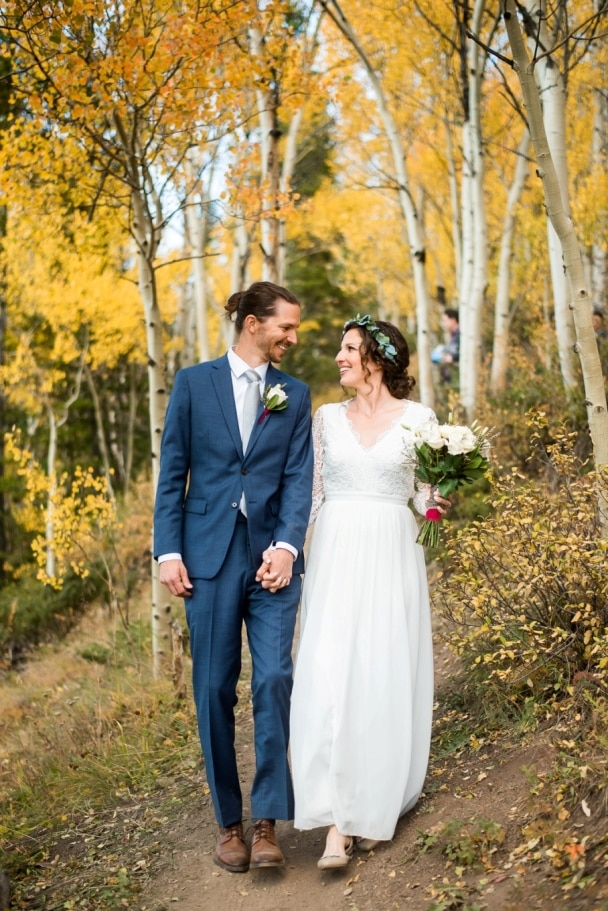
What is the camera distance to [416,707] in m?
3.94

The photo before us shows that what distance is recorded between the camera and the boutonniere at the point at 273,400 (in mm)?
3889

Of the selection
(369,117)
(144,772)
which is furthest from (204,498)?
(369,117)

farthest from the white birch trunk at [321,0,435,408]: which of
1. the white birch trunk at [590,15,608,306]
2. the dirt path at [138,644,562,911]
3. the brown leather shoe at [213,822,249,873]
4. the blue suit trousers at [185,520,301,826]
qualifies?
the brown leather shoe at [213,822,249,873]

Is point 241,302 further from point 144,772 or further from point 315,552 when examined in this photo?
point 144,772

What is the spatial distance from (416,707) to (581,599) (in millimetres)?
872

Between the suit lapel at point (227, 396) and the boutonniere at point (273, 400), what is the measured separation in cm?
12

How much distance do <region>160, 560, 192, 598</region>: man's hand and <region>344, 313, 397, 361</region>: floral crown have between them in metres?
1.33

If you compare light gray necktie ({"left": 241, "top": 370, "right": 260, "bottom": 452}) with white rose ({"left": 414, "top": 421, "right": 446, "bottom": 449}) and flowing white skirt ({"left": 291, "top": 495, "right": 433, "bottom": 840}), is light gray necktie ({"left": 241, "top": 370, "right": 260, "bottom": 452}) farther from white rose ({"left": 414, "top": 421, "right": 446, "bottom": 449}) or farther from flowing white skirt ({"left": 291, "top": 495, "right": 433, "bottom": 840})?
white rose ({"left": 414, "top": 421, "right": 446, "bottom": 449})

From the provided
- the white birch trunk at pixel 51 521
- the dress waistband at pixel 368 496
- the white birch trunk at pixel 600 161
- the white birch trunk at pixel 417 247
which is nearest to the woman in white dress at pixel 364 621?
the dress waistband at pixel 368 496

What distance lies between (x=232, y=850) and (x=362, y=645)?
1.03 meters

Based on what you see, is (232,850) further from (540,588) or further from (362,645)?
(540,588)

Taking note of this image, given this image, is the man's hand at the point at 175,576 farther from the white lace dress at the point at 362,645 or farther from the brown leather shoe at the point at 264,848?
the brown leather shoe at the point at 264,848

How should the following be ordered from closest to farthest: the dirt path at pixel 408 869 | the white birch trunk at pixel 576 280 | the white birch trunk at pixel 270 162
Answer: the dirt path at pixel 408 869 < the white birch trunk at pixel 576 280 < the white birch trunk at pixel 270 162

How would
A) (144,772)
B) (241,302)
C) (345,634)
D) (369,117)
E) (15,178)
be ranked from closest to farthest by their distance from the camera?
(345,634) → (241,302) → (144,772) → (15,178) → (369,117)
